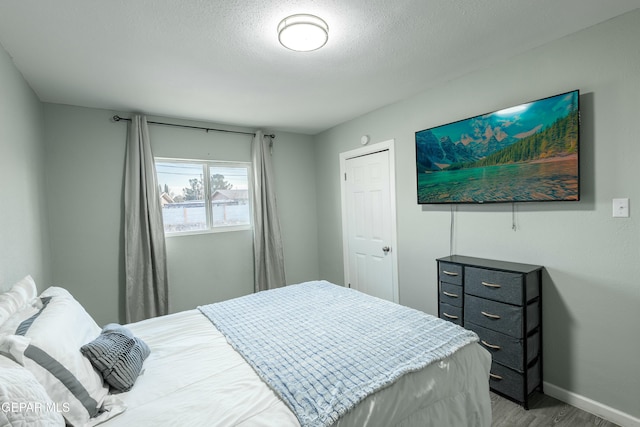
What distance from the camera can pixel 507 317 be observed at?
2.08m

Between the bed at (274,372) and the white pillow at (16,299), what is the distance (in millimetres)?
26

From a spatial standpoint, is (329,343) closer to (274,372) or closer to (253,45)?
(274,372)

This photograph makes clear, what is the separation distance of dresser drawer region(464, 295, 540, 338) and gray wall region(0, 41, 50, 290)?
3.06m

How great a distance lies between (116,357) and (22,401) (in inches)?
21.1

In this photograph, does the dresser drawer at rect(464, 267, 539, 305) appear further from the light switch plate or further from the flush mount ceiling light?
the flush mount ceiling light

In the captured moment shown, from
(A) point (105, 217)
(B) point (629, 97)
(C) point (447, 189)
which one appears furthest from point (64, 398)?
(B) point (629, 97)

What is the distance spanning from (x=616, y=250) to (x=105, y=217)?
4.33 m

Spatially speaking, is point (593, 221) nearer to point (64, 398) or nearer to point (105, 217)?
point (64, 398)

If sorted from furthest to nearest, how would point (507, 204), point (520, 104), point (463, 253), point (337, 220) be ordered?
point (337, 220) < point (463, 253) < point (507, 204) < point (520, 104)

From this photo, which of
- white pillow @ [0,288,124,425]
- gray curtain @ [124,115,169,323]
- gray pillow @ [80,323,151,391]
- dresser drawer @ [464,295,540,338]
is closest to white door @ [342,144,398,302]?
dresser drawer @ [464,295,540,338]

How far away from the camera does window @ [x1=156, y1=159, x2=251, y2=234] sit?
3.52 meters

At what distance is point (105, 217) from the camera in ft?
10.3

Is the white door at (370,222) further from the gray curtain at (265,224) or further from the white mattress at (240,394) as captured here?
the white mattress at (240,394)

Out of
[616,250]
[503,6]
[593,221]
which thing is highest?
[503,6]
